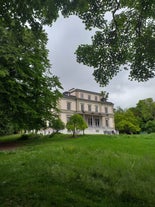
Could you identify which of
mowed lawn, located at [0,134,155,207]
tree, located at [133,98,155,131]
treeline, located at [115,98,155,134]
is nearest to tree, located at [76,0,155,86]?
mowed lawn, located at [0,134,155,207]

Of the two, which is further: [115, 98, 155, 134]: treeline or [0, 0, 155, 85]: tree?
[115, 98, 155, 134]: treeline

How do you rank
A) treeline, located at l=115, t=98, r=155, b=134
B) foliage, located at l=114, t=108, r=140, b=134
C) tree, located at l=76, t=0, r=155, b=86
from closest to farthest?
tree, located at l=76, t=0, r=155, b=86, foliage, located at l=114, t=108, r=140, b=134, treeline, located at l=115, t=98, r=155, b=134

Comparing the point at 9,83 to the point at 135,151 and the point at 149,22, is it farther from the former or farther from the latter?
the point at 135,151

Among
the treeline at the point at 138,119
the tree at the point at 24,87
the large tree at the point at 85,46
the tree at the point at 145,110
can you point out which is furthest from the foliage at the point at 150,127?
the large tree at the point at 85,46

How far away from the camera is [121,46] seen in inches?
329

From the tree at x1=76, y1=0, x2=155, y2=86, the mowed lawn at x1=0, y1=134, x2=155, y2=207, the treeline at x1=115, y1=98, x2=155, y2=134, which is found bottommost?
the mowed lawn at x1=0, y1=134, x2=155, y2=207

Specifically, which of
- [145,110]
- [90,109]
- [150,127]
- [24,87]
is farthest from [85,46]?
[145,110]

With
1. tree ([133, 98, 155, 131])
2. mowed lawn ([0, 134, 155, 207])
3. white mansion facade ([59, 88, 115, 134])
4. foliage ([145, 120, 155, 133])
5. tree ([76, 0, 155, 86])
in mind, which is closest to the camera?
mowed lawn ([0, 134, 155, 207])

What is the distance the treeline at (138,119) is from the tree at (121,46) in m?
37.9

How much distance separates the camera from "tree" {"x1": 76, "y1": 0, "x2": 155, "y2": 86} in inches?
305

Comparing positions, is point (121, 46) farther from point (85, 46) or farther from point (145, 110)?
point (145, 110)

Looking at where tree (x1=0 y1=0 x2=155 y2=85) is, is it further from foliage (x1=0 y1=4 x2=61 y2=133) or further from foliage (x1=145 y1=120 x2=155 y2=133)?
foliage (x1=145 y1=120 x2=155 y2=133)

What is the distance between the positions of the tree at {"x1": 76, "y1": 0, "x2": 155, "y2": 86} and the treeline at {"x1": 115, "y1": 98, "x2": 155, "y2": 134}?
124ft

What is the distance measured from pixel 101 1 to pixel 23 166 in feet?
22.9
